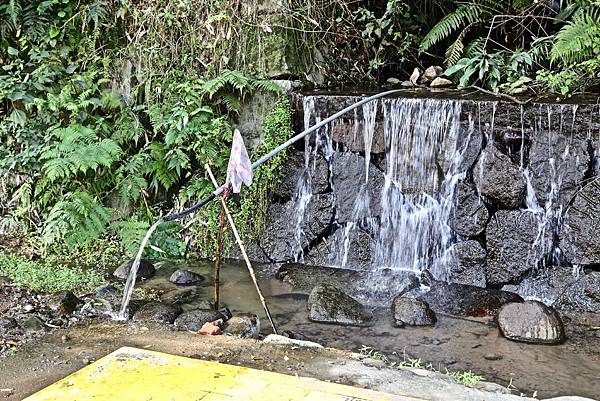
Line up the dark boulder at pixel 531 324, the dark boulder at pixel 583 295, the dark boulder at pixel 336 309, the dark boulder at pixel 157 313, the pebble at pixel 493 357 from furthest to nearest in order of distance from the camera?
the dark boulder at pixel 583 295
the dark boulder at pixel 336 309
the dark boulder at pixel 157 313
the dark boulder at pixel 531 324
the pebble at pixel 493 357

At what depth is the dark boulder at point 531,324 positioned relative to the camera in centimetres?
550

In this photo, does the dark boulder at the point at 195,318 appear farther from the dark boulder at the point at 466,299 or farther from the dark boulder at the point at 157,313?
the dark boulder at the point at 466,299

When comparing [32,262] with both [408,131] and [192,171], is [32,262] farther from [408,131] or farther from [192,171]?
[408,131]

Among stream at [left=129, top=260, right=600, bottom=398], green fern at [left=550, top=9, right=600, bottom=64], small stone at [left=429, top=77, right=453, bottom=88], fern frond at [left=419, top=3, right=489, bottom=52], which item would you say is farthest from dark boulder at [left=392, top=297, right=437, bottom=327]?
fern frond at [left=419, top=3, right=489, bottom=52]

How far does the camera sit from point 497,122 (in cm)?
700

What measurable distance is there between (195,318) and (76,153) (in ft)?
10.5

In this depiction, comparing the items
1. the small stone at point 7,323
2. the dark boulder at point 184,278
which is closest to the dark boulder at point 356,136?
the dark boulder at point 184,278

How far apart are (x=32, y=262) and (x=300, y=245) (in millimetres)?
2924

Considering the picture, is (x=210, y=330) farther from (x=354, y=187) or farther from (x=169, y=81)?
(x=169, y=81)

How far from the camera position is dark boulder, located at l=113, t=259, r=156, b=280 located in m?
7.10

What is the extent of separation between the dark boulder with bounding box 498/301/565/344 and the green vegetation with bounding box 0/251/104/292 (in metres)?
3.90

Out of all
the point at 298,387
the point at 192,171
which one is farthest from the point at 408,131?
the point at 298,387

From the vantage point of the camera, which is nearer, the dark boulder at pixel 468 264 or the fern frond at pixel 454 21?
the dark boulder at pixel 468 264

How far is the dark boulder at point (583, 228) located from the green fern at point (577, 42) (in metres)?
1.63
